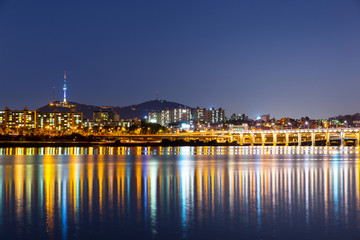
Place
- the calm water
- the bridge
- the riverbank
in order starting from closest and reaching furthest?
the calm water → the riverbank → the bridge

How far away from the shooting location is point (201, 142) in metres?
143

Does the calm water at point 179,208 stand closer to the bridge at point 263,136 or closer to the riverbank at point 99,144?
the riverbank at point 99,144

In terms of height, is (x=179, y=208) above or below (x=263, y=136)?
below

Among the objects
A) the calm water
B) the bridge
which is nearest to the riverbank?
the bridge

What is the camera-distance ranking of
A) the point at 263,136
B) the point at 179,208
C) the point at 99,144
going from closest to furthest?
the point at 179,208
the point at 99,144
the point at 263,136

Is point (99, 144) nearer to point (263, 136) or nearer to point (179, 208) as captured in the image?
point (263, 136)

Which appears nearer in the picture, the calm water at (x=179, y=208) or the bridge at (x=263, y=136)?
the calm water at (x=179, y=208)

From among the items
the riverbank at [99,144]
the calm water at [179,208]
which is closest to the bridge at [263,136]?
the riverbank at [99,144]

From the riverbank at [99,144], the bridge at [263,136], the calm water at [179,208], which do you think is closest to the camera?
the calm water at [179,208]

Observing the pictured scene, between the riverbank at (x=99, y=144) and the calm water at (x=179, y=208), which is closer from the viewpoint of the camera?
the calm water at (x=179, y=208)

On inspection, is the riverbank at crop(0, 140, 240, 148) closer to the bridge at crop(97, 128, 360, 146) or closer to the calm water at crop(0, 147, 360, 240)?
the bridge at crop(97, 128, 360, 146)

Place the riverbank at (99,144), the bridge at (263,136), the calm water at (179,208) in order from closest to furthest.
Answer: the calm water at (179,208) < the riverbank at (99,144) < the bridge at (263,136)

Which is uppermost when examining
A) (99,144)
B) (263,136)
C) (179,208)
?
(263,136)

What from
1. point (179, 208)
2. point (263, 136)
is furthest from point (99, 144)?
point (179, 208)
